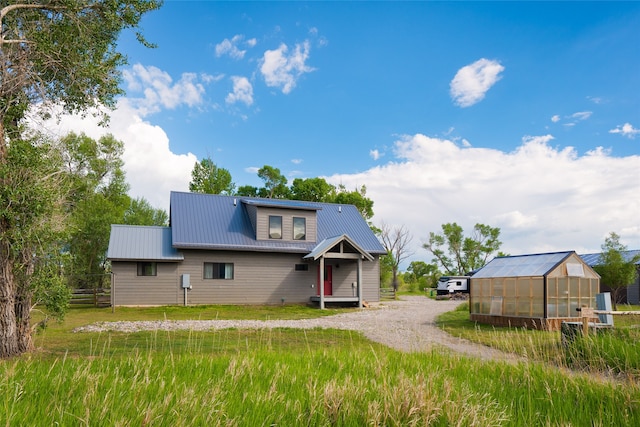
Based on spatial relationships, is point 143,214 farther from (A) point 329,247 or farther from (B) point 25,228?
(B) point 25,228

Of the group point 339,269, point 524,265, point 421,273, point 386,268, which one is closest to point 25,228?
point 524,265

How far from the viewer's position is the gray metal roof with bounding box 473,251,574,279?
17.9 meters

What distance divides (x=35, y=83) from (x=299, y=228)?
63.9 ft

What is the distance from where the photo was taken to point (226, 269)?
26.9 m

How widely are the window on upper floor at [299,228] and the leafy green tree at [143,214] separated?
2022cm

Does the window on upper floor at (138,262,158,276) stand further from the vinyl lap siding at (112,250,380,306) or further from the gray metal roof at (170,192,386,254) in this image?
the gray metal roof at (170,192,386,254)

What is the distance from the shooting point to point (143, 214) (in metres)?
46.8

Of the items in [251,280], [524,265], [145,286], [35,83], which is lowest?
[145,286]

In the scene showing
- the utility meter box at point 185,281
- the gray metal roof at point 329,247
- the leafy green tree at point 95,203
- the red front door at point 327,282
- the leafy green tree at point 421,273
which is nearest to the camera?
the utility meter box at point 185,281

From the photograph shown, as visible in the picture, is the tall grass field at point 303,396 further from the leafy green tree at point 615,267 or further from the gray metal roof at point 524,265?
the leafy green tree at point 615,267

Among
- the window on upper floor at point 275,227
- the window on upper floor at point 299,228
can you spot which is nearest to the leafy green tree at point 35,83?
the window on upper floor at point 275,227

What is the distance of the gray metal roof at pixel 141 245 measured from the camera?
24.6m

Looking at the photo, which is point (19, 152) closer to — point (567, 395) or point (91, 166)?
point (567, 395)

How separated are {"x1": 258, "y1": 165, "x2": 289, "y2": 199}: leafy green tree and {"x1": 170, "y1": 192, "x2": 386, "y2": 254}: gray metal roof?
18.5 meters
